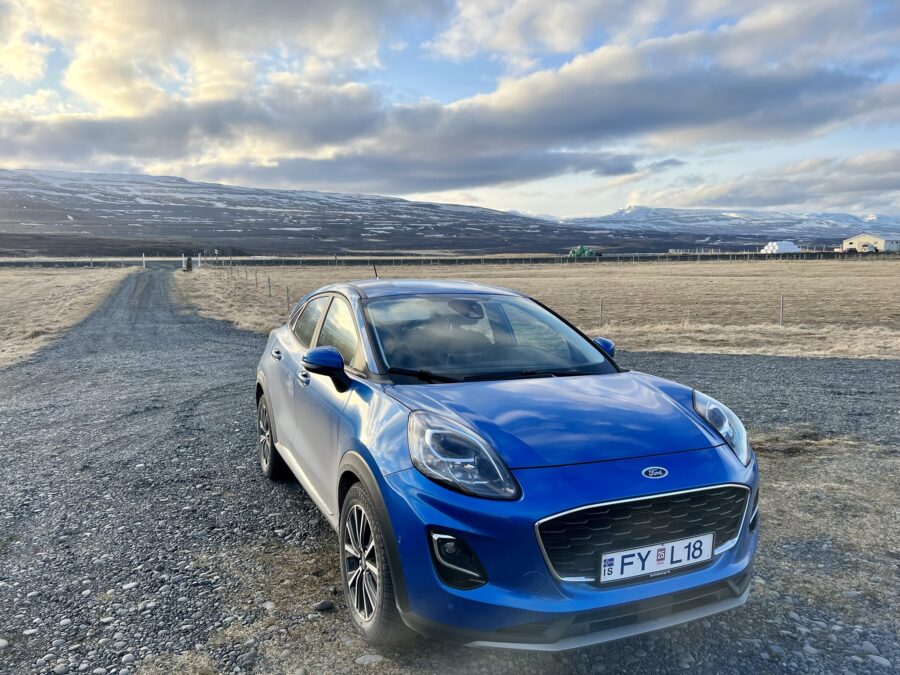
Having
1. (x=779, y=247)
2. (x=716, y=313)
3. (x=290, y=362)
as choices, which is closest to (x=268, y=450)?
(x=290, y=362)

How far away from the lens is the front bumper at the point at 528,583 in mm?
2418

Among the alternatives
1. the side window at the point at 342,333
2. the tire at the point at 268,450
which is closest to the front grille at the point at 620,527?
the side window at the point at 342,333

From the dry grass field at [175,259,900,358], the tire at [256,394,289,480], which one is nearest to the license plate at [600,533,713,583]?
the tire at [256,394,289,480]

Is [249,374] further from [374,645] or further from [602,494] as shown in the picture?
[602,494]

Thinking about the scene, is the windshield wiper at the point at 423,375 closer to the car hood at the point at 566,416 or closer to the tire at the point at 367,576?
the car hood at the point at 566,416

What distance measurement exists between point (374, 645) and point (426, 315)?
1.93 metres

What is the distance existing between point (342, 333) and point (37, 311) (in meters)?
23.7

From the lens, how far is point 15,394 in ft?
29.2

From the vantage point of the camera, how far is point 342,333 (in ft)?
13.3

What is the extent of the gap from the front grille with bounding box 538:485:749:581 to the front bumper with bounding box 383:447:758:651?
4 cm

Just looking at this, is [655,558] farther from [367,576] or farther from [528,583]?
[367,576]

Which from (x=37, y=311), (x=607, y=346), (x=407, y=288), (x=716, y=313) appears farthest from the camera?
(x=37, y=311)

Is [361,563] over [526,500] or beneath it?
beneath

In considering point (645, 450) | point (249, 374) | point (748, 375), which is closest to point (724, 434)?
point (645, 450)
